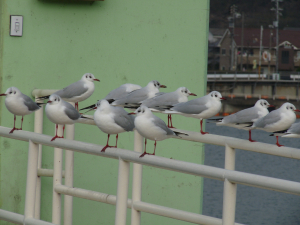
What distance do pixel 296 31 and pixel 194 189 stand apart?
64872 mm

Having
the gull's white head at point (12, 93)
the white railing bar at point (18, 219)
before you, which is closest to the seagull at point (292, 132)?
the white railing bar at point (18, 219)

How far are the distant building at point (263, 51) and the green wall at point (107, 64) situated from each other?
55.2 m

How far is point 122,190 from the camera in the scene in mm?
2223

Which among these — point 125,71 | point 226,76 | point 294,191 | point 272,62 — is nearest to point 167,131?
point 294,191

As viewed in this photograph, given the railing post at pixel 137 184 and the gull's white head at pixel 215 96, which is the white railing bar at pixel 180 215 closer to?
the railing post at pixel 137 184

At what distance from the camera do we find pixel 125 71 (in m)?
4.19

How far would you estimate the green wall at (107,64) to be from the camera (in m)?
4.01

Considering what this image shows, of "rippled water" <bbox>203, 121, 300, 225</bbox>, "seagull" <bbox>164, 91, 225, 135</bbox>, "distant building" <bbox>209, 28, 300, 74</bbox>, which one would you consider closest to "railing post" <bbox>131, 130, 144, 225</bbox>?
"seagull" <bbox>164, 91, 225, 135</bbox>

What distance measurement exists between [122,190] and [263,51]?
60774 mm

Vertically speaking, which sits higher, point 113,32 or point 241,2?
point 241,2

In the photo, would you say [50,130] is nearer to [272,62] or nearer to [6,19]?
[6,19]

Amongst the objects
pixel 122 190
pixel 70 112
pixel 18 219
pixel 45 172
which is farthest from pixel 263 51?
pixel 122 190

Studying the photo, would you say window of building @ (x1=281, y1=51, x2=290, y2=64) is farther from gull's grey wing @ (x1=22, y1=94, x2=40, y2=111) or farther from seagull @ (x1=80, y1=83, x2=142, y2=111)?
gull's grey wing @ (x1=22, y1=94, x2=40, y2=111)

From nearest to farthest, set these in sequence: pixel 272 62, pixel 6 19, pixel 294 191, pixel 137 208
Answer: pixel 294 191, pixel 137 208, pixel 6 19, pixel 272 62
